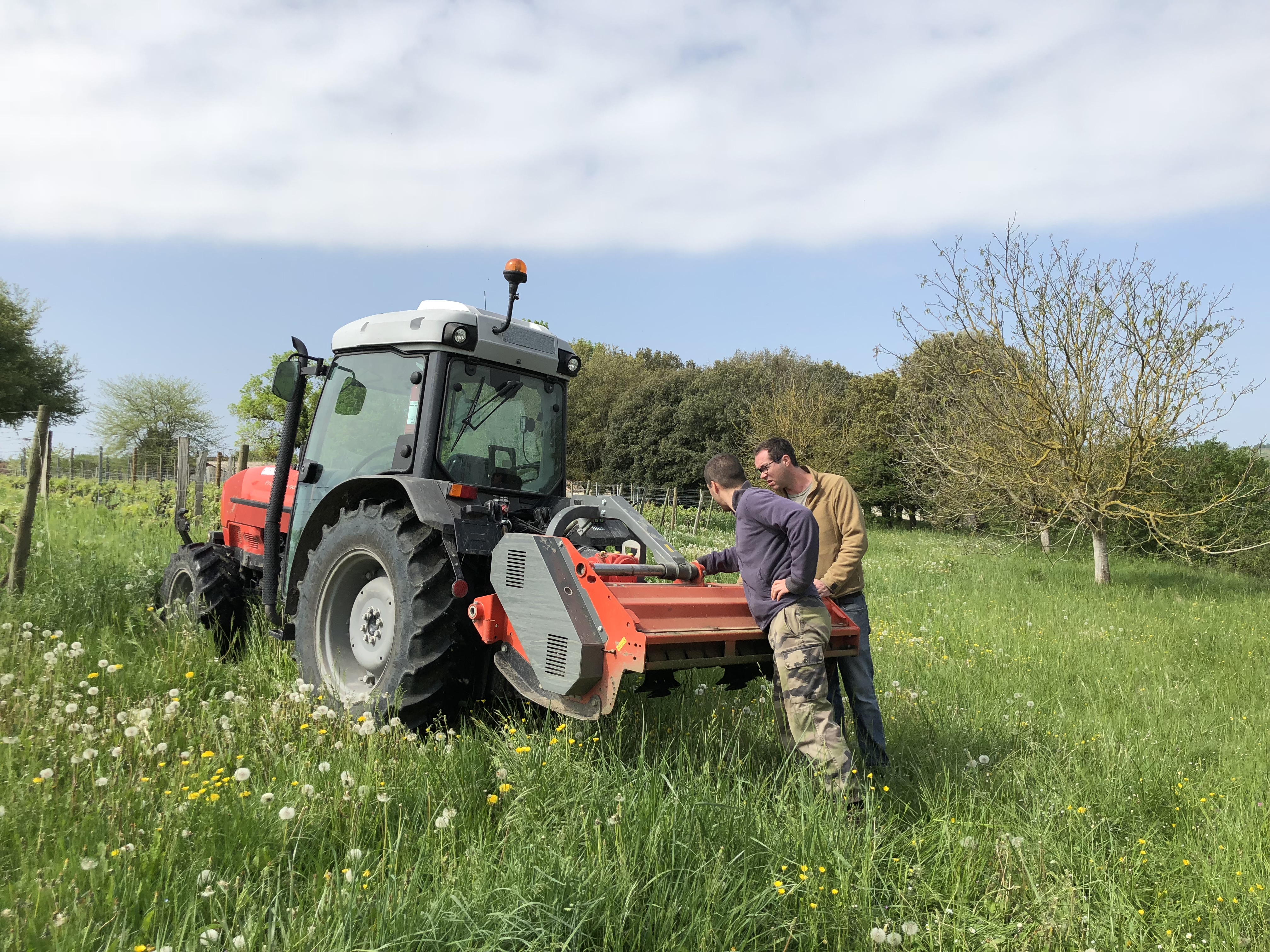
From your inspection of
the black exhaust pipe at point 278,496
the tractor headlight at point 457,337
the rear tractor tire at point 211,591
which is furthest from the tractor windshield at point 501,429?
the rear tractor tire at point 211,591

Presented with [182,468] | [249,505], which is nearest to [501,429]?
[249,505]

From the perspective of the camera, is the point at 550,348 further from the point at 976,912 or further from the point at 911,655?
the point at 911,655

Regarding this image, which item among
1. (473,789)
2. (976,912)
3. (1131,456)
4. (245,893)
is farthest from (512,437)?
(1131,456)

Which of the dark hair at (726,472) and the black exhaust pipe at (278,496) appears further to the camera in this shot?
the black exhaust pipe at (278,496)

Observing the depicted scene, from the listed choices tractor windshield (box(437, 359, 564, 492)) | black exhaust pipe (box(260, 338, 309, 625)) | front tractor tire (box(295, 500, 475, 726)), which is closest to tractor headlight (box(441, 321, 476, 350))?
tractor windshield (box(437, 359, 564, 492))

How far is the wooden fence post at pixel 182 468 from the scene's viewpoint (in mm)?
13117

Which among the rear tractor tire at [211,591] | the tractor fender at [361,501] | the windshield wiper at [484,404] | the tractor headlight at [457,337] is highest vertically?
the tractor headlight at [457,337]

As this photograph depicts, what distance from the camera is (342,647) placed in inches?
178

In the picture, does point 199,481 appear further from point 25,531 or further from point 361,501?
point 361,501

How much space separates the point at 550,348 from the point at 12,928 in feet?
12.2

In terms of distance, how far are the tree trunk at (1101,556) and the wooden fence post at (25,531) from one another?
14.7 meters

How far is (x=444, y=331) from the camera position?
4.53m

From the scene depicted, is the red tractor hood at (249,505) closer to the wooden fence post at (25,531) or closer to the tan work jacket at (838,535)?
the wooden fence post at (25,531)

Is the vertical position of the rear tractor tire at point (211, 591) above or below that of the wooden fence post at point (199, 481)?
below
